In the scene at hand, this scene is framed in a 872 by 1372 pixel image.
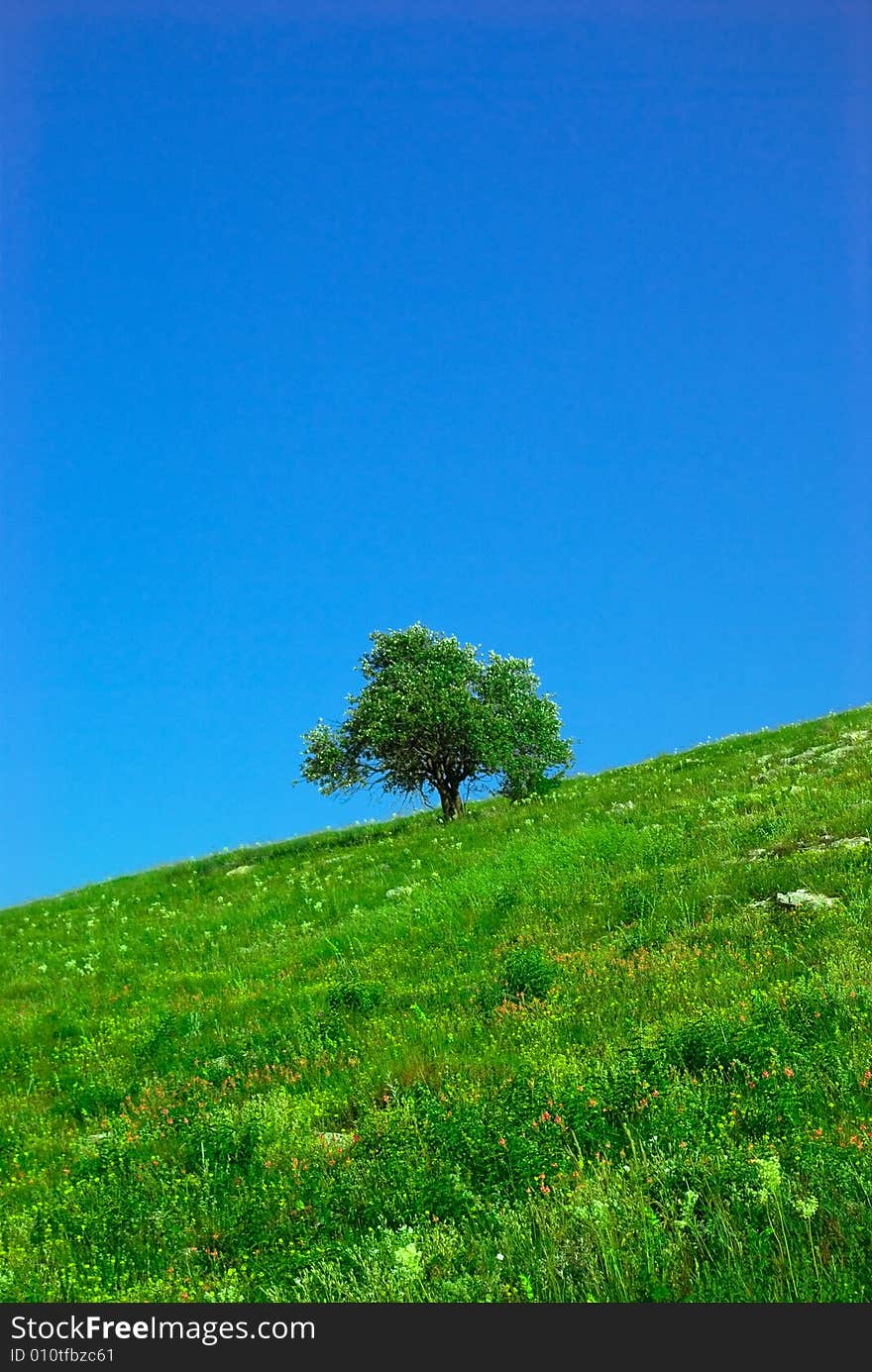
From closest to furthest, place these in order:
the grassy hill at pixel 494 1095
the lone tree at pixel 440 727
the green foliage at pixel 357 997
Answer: the grassy hill at pixel 494 1095 → the green foliage at pixel 357 997 → the lone tree at pixel 440 727

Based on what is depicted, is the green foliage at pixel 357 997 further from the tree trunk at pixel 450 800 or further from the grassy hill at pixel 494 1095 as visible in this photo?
the tree trunk at pixel 450 800

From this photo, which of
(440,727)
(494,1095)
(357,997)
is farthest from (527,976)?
(440,727)

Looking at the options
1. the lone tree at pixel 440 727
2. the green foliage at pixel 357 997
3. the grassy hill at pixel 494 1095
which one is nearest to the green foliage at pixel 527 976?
the grassy hill at pixel 494 1095

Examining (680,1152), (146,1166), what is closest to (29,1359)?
(146,1166)

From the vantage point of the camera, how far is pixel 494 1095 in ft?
28.8

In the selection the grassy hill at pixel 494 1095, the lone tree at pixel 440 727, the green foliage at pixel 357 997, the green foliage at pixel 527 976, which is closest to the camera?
the grassy hill at pixel 494 1095

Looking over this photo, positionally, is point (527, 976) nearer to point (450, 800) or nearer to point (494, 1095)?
point (494, 1095)

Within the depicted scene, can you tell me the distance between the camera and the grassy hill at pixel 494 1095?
6.19 meters

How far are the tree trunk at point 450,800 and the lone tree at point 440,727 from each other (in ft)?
0.13

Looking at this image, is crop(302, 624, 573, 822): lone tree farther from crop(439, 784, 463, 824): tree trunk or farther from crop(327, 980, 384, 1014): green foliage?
crop(327, 980, 384, 1014): green foliage

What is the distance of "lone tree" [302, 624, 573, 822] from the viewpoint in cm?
3572

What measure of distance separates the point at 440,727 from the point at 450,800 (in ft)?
10.8

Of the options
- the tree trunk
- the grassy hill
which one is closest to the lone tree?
the tree trunk

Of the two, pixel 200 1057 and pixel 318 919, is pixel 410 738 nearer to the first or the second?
pixel 318 919
